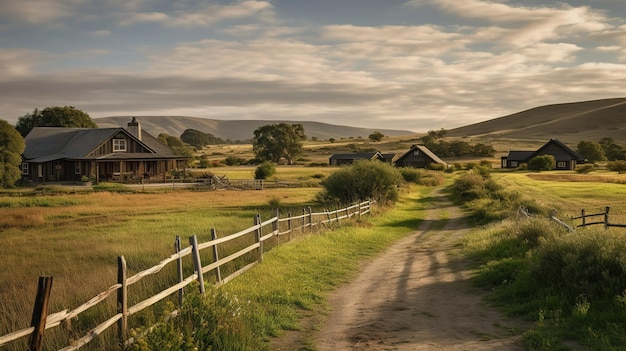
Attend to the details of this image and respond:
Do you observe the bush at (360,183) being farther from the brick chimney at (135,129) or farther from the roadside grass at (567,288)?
the brick chimney at (135,129)

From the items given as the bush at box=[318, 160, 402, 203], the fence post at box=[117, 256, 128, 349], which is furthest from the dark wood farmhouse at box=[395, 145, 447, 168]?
the fence post at box=[117, 256, 128, 349]

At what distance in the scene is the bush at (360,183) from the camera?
1448 inches

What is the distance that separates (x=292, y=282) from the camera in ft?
44.7

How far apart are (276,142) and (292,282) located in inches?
4445

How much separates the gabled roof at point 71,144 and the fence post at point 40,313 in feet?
192

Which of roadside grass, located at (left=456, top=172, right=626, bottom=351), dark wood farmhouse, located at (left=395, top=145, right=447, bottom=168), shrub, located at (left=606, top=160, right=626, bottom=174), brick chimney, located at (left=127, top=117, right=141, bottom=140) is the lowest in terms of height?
roadside grass, located at (left=456, top=172, right=626, bottom=351)

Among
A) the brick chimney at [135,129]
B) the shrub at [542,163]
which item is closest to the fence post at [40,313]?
the brick chimney at [135,129]

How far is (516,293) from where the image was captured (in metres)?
12.1

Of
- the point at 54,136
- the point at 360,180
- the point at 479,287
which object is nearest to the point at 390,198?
the point at 360,180

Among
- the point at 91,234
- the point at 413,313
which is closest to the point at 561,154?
the point at 91,234

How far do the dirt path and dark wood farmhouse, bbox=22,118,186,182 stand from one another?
5120 cm

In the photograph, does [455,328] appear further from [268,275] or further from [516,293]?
[268,275]

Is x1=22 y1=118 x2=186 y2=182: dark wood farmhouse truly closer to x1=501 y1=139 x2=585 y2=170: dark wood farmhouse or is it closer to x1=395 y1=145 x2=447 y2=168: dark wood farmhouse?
x1=395 y1=145 x2=447 y2=168: dark wood farmhouse

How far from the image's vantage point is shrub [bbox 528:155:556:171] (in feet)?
309
